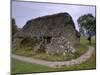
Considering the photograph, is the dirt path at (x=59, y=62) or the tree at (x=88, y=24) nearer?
the dirt path at (x=59, y=62)

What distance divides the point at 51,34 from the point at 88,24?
563 mm

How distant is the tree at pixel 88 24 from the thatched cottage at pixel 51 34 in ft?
0.38

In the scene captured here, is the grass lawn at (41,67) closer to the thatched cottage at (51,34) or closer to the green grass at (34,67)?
the green grass at (34,67)

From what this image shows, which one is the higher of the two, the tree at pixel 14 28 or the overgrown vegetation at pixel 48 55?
the tree at pixel 14 28

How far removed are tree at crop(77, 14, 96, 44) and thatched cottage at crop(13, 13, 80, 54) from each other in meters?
0.12

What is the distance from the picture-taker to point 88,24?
2734 millimetres

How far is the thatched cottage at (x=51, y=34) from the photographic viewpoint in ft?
8.11

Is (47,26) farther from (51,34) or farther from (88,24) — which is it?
(88,24)

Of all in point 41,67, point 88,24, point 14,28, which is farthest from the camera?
point 88,24

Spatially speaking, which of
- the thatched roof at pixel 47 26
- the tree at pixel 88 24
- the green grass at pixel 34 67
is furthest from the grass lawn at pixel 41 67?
the thatched roof at pixel 47 26

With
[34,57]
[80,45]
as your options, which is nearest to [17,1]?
[34,57]

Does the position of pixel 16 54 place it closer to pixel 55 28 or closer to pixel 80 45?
pixel 55 28

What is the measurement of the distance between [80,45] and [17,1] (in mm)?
1024

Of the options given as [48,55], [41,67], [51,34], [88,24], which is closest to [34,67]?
[41,67]
